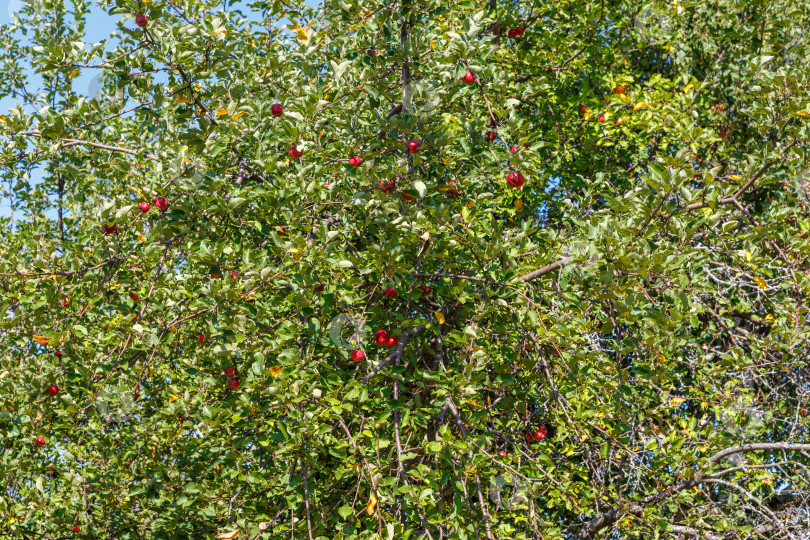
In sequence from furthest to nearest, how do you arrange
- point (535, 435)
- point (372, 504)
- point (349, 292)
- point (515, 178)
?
point (535, 435) < point (515, 178) < point (349, 292) < point (372, 504)

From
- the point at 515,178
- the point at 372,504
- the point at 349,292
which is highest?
the point at 515,178

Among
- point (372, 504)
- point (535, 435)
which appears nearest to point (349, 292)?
point (372, 504)

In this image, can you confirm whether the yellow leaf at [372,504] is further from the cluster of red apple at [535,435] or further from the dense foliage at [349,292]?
the cluster of red apple at [535,435]

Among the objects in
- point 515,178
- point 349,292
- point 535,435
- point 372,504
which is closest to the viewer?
point 372,504

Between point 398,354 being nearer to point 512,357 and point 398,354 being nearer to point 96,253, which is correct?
point 512,357

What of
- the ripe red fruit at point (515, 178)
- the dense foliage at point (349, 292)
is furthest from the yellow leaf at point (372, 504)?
the ripe red fruit at point (515, 178)

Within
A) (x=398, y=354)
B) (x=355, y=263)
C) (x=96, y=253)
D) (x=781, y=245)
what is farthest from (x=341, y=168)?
(x=781, y=245)

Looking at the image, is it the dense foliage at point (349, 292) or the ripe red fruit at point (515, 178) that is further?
the ripe red fruit at point (515, 178)

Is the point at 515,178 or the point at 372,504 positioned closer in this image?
the point at 372,504

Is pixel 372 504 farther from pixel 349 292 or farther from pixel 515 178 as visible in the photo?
pixel 515 178

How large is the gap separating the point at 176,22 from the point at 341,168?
1.19 m

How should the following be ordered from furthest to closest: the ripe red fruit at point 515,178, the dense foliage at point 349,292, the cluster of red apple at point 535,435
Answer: the cluster of red apple at point 535,435
the ripe red fruit at point 515,178
the dense foliage at point 349,292

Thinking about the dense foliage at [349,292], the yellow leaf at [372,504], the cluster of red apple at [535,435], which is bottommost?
the yellow leaf at [372,504]

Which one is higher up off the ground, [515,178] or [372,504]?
[515,178]
